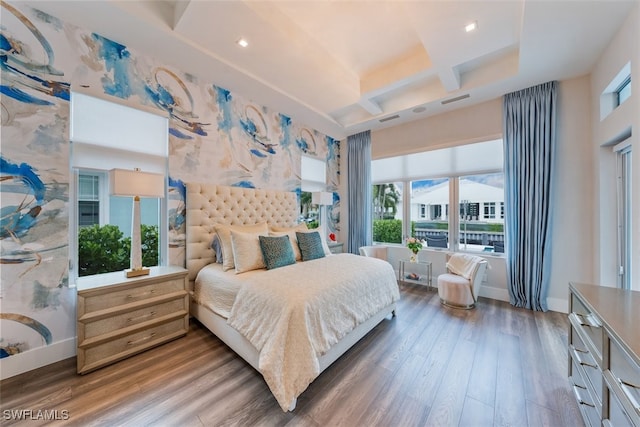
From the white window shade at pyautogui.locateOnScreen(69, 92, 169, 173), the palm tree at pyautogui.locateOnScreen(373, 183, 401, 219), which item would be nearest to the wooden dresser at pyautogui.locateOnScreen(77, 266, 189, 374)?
the white window shade at pyautogui.locateOnScreen(69, 92, 169, 173)

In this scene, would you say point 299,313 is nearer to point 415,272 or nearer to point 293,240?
point 293,240

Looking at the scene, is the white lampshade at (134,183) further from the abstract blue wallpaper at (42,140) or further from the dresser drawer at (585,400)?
the dresser drawer at (585,400)

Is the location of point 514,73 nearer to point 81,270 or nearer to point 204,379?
point 204,379

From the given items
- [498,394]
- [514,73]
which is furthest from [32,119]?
[514,73]

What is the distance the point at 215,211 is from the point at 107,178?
110 centimetres

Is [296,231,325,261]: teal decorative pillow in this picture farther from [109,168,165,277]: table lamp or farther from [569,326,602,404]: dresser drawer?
[569,326,602,404]: dresser drawer

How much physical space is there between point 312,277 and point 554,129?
12.1ft

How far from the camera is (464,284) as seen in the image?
3143 mm

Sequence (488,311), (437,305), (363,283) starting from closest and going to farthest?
(363,283)
(488,311)
(437,305)

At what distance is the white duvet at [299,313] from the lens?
1562 millimetres

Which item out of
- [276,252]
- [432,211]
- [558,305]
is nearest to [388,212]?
[432,211]

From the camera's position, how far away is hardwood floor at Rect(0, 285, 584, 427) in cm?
150

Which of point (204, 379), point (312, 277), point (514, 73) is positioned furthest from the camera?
point (514, 73)

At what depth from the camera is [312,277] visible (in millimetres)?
2160
